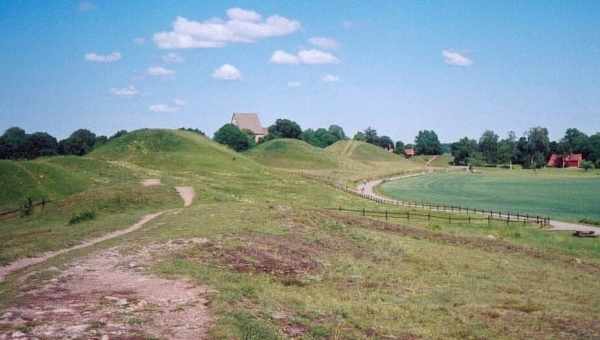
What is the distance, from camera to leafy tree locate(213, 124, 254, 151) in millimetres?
155875

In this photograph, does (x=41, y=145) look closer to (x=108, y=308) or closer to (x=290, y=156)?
(x=290, y=156)

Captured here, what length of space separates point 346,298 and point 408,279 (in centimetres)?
586

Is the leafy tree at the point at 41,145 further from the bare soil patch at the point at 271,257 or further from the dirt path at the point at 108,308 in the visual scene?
the dirt path at the point at 108,308

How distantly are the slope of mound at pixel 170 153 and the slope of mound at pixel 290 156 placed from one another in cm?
3558

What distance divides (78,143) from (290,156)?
62858 millimetres

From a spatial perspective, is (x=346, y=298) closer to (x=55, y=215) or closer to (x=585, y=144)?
(x=55, y=215)

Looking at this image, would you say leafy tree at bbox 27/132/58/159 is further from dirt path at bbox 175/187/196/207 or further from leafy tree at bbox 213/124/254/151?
dirt path at bbox 175/187/196/207

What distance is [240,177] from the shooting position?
261ft

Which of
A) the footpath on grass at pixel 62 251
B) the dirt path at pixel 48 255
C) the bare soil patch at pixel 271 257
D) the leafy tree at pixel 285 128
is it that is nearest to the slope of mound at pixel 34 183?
the footpath on grass at pixel 62 251

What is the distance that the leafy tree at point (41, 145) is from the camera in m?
129

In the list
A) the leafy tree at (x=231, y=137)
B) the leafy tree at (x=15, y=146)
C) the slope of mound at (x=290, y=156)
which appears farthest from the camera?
the leafy tree at (x=231, y=137)

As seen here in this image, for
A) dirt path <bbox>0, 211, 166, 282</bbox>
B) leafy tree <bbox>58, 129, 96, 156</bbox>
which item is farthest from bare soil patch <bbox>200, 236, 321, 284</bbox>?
leafy tree <bbox>58, 129, 96, 156</bbox>

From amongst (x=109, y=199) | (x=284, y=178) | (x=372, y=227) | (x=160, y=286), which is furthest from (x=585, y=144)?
(x=160, y=286)

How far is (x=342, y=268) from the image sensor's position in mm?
24500
